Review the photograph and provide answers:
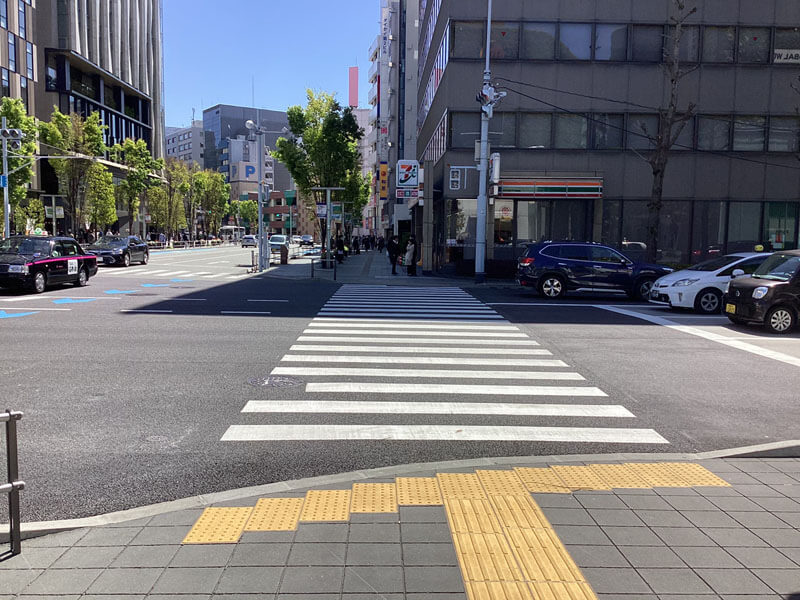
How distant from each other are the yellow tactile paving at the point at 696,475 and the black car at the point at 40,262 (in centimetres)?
1958

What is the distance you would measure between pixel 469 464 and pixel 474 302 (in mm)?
14131

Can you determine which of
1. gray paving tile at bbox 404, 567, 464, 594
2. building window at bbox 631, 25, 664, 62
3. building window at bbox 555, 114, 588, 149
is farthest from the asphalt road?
building window at bbox 631, 25, 664, 62

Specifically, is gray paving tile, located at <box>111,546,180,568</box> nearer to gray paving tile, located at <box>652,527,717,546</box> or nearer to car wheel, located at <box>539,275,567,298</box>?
gray paving tile, located at <box>652,527,717,546</box>

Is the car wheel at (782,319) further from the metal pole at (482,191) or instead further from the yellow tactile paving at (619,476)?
the metal pole at (482,191)

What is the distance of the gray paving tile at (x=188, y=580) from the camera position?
345 cm

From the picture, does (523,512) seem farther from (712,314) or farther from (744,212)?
(744,212)

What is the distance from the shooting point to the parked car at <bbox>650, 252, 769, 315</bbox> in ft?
55.9

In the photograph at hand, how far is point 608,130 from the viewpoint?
2977 centimetres

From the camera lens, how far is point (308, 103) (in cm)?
4906

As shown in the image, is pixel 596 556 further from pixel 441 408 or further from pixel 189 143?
pixel 189 143

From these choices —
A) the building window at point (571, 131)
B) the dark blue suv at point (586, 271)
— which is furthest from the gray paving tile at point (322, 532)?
the building window at point (571, 131)

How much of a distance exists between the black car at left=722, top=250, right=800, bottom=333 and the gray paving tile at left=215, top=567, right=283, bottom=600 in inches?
523

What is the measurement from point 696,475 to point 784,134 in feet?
100

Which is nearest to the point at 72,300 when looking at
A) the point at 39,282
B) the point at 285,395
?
the point at 39,282
